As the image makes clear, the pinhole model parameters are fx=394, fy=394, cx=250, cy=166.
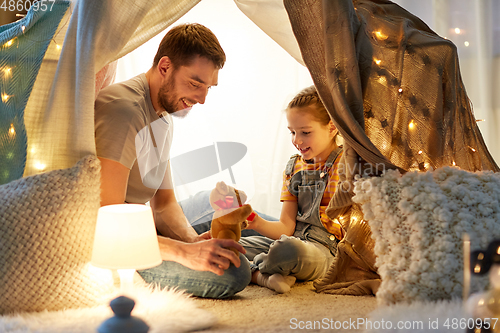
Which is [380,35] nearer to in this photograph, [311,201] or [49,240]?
[311,201]

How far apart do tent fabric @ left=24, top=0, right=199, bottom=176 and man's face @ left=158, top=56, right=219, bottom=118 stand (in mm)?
228

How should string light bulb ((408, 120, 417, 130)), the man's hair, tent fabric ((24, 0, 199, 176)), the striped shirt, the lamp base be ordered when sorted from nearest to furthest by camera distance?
the lamp base, tent fabric ((24, 0, 199, 176)), string light bulb ((408, 120, 417, 130)), the man's hair, the striped shirt

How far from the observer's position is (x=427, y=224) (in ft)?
3.42

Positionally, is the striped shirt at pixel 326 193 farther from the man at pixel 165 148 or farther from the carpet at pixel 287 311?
the man at pixel 165 148

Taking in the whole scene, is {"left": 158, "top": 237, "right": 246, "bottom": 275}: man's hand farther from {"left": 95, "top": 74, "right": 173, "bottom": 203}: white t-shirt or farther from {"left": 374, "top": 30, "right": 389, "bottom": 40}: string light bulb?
{"left": 374, "top": 30, "right": 389, "bottom": 40}: string light bulb

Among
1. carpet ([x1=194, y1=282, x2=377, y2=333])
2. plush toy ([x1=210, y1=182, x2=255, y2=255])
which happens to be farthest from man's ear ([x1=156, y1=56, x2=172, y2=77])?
carpet ([x1=194, y1=282, x2=377, y2=333])

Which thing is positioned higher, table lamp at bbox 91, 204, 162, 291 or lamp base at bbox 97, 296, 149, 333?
table lamp at bbox 91, 204, 162, 291

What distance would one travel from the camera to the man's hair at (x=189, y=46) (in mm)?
1399

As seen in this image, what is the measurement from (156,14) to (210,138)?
808mm

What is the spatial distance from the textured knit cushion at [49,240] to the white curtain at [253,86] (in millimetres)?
811

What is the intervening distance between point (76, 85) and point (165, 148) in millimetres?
492

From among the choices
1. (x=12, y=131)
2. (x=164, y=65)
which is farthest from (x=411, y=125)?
(x=12, y=131)

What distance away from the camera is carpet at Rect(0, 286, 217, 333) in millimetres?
928

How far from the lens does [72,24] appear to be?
47.2 inches
